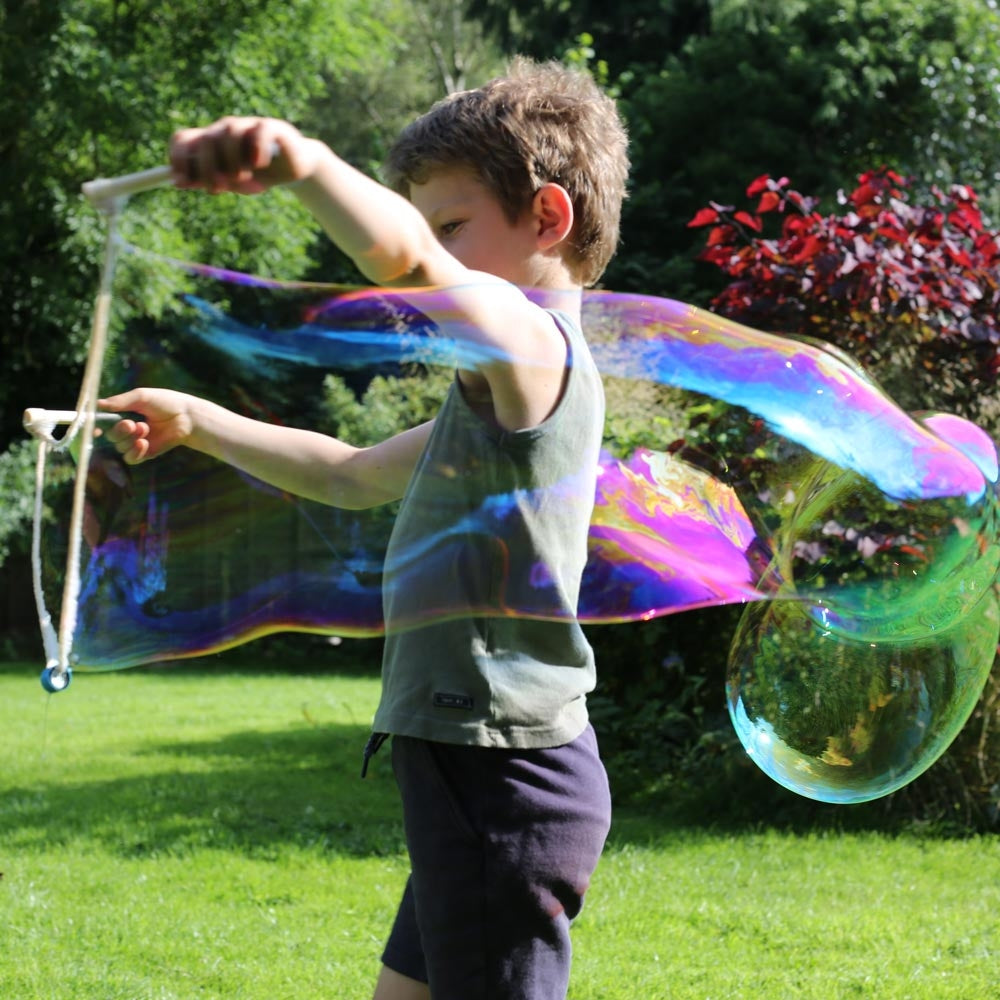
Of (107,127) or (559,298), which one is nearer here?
(559,298)

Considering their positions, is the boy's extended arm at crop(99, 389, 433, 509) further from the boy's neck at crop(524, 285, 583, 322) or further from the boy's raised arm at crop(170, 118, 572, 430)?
the boy's raised arm at crop(170, 118, 572, 430)

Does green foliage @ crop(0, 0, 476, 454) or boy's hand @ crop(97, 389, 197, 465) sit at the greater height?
boy's hand @ crop(97, 389, 197, 465)

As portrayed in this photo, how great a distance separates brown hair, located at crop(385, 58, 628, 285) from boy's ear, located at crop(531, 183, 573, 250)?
0.01 meters

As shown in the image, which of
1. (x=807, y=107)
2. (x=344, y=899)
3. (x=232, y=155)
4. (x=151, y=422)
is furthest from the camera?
(x=807, y=107)

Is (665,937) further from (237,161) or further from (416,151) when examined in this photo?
(237,161)

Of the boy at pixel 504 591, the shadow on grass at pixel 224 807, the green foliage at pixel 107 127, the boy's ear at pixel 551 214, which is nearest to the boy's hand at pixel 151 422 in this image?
the boy at pixel 504 591

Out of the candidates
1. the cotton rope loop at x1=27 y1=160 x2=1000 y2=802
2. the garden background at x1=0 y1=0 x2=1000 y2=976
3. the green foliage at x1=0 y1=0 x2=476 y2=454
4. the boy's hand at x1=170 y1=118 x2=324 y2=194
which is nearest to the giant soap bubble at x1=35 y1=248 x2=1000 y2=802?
the cotton rope loop at x1=27 y1=160 x2=1000 y2=802

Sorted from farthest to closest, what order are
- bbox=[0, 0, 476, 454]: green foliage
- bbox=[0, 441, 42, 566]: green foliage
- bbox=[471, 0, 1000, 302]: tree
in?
1. bbox=[471, 0, 1000, 302]: tree
2. bbox=[0, 0, 476, 454]: green foliage
3. bbox=[0, 441, 42, 566]: green foliage

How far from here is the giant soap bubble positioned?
216 cm

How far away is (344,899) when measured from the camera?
4.14 metres

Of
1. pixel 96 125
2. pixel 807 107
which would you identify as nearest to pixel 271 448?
pixel 96 125

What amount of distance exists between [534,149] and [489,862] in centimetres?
99

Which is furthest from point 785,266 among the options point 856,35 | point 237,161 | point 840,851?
point 856,35

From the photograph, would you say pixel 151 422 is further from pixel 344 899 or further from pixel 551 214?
pixel 344 899
